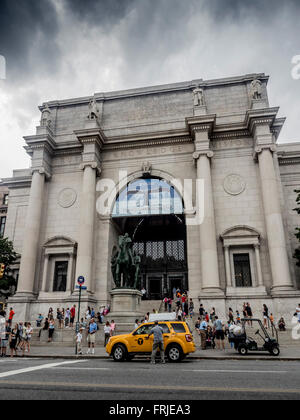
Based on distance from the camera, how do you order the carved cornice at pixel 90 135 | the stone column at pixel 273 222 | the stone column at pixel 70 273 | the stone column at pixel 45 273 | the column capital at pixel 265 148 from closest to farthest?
the stone column at pixel 273 222 < the column capital at pixel 265 148 < the stone column at pixel 70 273 < the stone column at pixel 45 273 < the carved cornice at pixel 90 135

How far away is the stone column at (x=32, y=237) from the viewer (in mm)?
29391

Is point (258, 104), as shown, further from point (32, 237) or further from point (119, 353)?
point (119, 353)

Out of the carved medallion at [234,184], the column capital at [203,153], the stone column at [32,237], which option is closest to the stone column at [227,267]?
the carved medallion at [234,184]

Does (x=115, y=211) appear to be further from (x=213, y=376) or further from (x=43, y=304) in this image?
(x=213, y=376)

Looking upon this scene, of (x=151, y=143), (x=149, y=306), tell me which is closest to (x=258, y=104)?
(x=151, y=143)

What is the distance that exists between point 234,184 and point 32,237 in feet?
64.3

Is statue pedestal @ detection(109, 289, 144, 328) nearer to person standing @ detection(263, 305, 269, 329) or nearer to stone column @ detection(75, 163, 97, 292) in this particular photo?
stone column @ detection(75, 163, 97, 292)

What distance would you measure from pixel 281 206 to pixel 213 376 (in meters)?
22.8

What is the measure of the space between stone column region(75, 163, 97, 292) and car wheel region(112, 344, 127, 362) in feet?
50.2

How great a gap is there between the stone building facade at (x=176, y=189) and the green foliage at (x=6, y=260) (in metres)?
2.07

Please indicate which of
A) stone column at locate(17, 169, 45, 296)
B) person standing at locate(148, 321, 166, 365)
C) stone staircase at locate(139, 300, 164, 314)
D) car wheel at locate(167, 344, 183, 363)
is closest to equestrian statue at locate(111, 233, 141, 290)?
stone staircase at locate(139, 300, 164, 314)

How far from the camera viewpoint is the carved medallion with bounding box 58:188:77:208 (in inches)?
1303

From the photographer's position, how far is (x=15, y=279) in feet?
107

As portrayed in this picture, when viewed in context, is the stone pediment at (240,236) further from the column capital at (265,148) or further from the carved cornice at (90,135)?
the carved cornice at (90,135)
